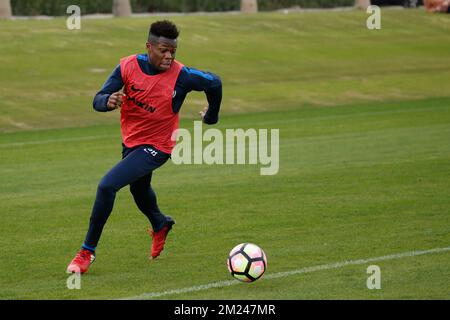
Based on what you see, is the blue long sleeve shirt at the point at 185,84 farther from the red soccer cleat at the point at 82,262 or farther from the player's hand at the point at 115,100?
the red soccer cleat at the point at 82,262

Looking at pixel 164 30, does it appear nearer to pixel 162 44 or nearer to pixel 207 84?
pixel 162 44

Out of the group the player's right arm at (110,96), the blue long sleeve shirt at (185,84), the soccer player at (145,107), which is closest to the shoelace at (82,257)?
the soccer player at (145,107)

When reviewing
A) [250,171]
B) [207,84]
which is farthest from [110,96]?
[250,171]

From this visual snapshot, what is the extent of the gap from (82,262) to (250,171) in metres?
8.30

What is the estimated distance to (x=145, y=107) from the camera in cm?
1093

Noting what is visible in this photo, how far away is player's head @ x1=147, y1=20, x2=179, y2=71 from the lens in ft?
35.3

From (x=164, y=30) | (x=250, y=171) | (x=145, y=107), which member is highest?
(x=164, y=30)

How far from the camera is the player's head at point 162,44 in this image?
10758 millimetres

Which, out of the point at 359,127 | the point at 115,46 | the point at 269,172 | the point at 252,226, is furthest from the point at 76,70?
the point at 252,226

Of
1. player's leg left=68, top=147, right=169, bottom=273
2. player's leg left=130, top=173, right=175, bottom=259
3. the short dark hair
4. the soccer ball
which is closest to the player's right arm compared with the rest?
the short dark hair

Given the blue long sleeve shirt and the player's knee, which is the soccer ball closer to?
the player's knee

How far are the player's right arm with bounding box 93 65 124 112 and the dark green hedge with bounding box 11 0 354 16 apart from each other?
36.4 meters

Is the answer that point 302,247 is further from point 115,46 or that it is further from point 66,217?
point 115,46

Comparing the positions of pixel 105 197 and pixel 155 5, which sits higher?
pixel 105 197
